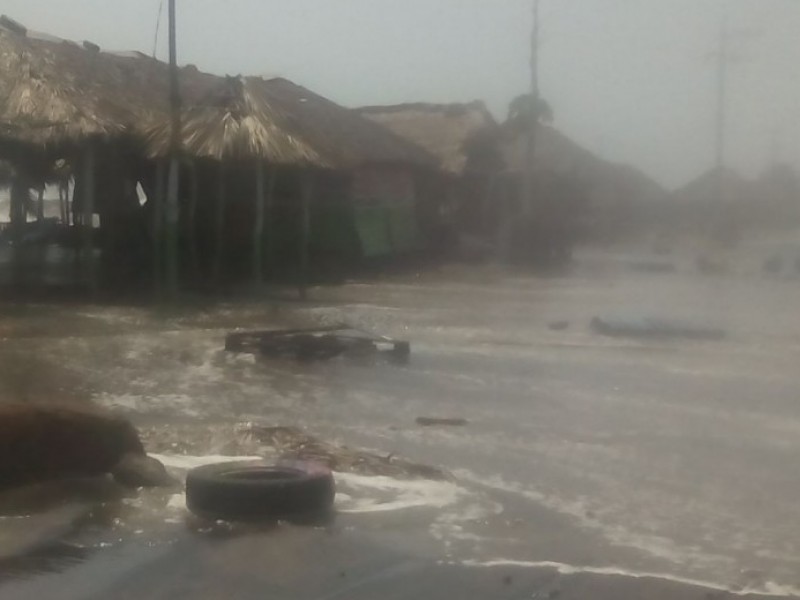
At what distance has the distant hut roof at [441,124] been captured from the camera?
1314 inches

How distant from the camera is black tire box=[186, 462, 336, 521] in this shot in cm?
622

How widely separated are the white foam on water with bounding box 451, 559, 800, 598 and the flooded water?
0.02 meters

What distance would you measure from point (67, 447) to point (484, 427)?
3439 mm

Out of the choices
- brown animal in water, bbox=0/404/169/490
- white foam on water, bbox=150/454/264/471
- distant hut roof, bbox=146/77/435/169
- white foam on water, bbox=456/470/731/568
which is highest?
distant hut roof, bbox=146/77/435/169

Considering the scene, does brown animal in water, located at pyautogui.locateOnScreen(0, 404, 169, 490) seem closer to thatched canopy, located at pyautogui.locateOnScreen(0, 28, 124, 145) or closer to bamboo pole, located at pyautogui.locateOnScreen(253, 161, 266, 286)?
thatched canopy, located at pyautogui.locateOnScreen(0, 28, 124, 145)

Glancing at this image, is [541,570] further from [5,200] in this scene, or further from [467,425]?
[5,200]

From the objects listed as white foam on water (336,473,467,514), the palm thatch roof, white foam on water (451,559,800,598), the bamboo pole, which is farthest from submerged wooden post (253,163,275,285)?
white foam on water (451,559,800,598)

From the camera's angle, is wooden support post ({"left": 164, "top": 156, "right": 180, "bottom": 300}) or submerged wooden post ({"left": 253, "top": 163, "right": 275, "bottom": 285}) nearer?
wooden support post ({"left": 164, "top": 156, "right": 180, "bottom": 300})

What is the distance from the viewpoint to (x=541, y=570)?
5516 millimetres

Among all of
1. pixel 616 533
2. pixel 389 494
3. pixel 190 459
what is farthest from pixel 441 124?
pixel 616 533

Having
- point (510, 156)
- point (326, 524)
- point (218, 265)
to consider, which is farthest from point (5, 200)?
point (326, 524)

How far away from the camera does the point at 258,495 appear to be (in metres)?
6.24

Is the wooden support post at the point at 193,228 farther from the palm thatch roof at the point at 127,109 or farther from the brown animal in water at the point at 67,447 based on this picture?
the brown animal in water at the point at 67,447

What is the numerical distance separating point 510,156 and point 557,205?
5.84 meters
